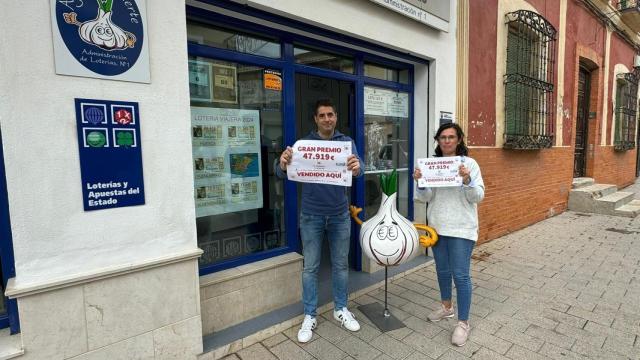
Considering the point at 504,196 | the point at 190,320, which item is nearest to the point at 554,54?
the point at 504,196

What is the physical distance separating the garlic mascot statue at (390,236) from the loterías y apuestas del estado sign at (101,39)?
199 cm

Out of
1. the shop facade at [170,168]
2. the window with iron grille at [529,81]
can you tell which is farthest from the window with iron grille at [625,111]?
the shop facade at [170,168]

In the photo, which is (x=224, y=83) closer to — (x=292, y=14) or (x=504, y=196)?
(x=292, y=14)

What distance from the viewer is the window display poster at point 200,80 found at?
282 cm

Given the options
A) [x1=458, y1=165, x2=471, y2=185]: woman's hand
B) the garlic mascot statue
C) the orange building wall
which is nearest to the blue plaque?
the garlic mascot statue

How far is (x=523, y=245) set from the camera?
5578 millimetres

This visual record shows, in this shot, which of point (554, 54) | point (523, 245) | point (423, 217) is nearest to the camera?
point (423, 217)

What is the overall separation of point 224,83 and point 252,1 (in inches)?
27.5

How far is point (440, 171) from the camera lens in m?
2.75

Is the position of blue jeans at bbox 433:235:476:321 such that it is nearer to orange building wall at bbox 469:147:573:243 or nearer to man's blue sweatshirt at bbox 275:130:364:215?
man's blue sweatshirt at bbox 275:130:364:215

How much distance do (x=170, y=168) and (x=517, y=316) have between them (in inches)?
130

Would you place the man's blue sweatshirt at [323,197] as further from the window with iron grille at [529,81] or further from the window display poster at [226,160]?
the window with iron grille at [529,81]

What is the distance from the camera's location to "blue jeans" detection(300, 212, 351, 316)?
9.68 ft

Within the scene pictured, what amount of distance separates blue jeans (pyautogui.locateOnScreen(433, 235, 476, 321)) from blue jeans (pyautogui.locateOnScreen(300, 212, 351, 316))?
0.81 m
